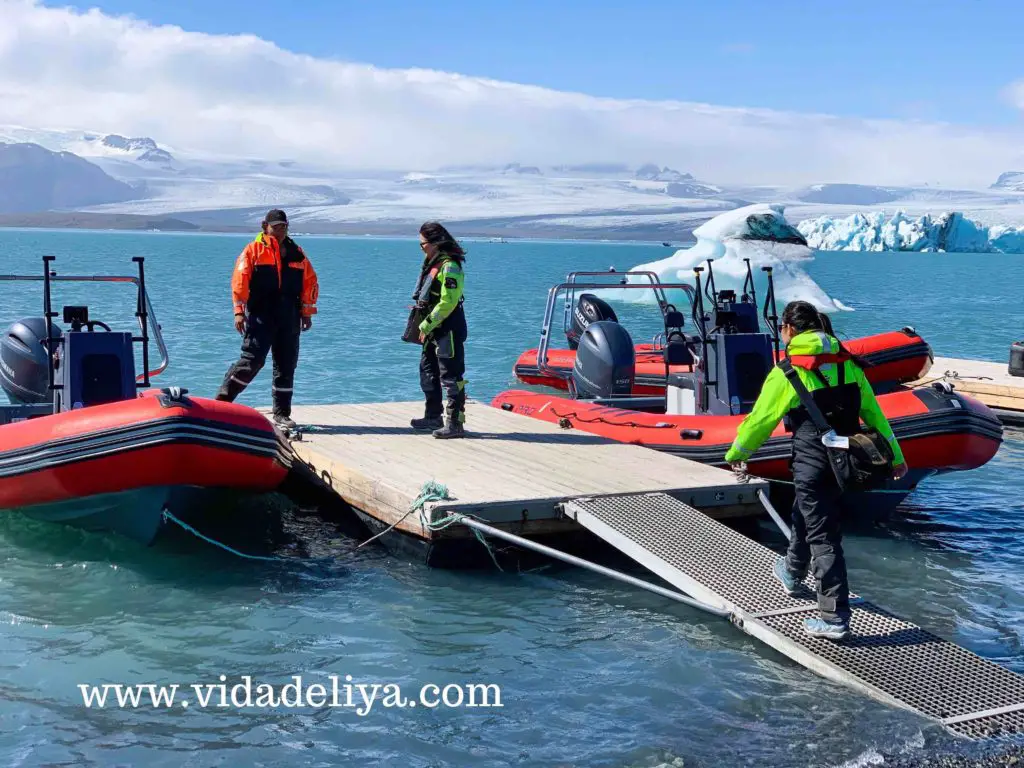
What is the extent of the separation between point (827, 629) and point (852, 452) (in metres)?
0.82

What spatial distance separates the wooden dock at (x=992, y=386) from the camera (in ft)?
41.2

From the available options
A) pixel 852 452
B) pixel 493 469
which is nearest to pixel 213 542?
pixel 493 469

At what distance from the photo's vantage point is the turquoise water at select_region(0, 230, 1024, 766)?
4652 millimetres

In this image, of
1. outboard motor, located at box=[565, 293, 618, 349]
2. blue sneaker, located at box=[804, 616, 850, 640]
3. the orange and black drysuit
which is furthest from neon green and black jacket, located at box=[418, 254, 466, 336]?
outboard motor, located at box=[565, 293, 618, 349]

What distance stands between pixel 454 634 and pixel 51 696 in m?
1.85

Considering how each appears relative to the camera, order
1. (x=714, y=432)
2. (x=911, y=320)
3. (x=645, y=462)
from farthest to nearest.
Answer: (x=911, y=320) < (x=714, y=432) < (x=645, y=462)

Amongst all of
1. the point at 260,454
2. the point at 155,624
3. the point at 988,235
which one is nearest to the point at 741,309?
the point at 260,454

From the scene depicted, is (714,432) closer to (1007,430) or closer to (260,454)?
(260,454)

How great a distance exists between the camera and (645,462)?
301 inches

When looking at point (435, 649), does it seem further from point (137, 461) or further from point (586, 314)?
point (586, 314)

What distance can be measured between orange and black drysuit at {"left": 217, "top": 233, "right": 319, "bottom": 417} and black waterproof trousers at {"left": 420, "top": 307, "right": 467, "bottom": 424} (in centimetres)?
86

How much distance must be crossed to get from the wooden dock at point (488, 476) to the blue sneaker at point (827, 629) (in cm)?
167

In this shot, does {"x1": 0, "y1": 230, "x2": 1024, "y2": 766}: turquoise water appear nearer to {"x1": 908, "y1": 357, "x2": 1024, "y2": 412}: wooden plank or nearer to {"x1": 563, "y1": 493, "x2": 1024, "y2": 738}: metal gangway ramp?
{"x1": 563, "y1": 493, "x2": 1024, "y2": 738}: metal gangway ramp

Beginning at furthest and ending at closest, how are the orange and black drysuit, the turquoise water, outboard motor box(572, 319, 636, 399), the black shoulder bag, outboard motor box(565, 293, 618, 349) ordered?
outboard motor box(565, 293, 618, 349), outboard motor box(572, 319, 636, 399), the orange and black drysuit, the black shoulder bag, the turquoise water
